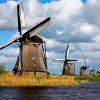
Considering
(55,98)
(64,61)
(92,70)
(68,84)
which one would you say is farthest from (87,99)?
(92,70)

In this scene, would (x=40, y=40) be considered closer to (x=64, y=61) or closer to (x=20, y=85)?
(x=20, y=85)

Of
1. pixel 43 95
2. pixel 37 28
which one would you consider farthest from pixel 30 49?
pixel 43 95

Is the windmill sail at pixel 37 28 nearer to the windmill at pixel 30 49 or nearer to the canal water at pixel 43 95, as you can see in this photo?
the windmill at pixel 30 49

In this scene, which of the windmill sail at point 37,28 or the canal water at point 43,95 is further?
the windmill sail at point 37,28

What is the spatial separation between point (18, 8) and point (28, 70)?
29.2ft

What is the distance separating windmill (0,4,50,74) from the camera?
6488 centimetres

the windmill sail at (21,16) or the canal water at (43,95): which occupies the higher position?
the windmill sail at (21,16)

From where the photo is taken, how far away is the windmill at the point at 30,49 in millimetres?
64875

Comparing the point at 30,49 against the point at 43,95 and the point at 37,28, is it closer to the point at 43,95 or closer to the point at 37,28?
the point at 37,28

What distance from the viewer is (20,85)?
54.6m

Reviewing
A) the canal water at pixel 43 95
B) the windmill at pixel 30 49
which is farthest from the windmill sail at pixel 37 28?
the canal water at pixel 43 95

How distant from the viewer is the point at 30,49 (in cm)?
6575

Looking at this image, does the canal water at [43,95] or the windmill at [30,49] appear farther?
the windmill at [30,49]

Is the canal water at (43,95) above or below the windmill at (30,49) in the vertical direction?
below
